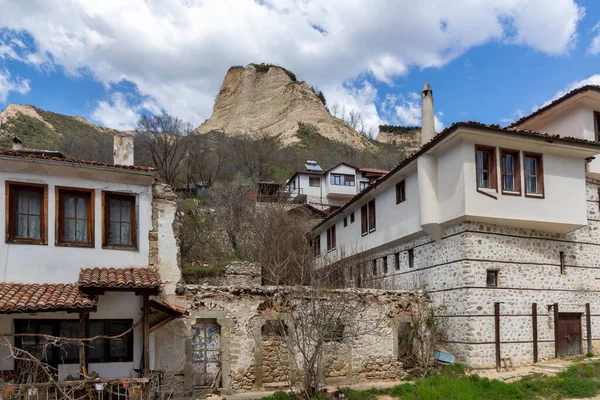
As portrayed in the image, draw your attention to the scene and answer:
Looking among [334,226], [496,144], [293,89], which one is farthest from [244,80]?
[496,144]

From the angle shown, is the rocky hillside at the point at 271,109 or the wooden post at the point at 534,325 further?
the rocky hillside at the point at 271,109

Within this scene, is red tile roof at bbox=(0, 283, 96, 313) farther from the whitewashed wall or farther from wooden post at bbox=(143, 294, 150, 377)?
wooden post at bbox=(143, 294, 150, 377)

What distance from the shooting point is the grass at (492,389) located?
13.6 m

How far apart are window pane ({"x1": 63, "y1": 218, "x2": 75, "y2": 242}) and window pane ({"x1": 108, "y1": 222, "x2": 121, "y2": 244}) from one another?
87cm

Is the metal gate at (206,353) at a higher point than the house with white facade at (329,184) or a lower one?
lower

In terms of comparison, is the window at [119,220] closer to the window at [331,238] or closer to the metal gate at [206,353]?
the metal gate at [206,353]

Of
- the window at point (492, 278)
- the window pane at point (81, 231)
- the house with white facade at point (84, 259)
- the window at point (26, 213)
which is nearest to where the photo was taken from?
the house with white facade at point (84, 259)

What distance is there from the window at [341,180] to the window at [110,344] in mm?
39111

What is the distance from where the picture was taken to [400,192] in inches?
795

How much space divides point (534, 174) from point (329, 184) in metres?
33.6

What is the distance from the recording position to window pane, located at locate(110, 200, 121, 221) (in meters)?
13.2

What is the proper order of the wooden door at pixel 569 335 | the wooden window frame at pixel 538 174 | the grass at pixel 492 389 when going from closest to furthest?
the grass at pixel 492 389 < the wooden window frame at pixel 538 174 < the wooden door at pixel 569 335

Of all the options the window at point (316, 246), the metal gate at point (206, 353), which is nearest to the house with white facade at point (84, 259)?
the metal gate at point (206, 353)

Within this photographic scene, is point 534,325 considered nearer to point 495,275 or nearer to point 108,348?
point 495,275
